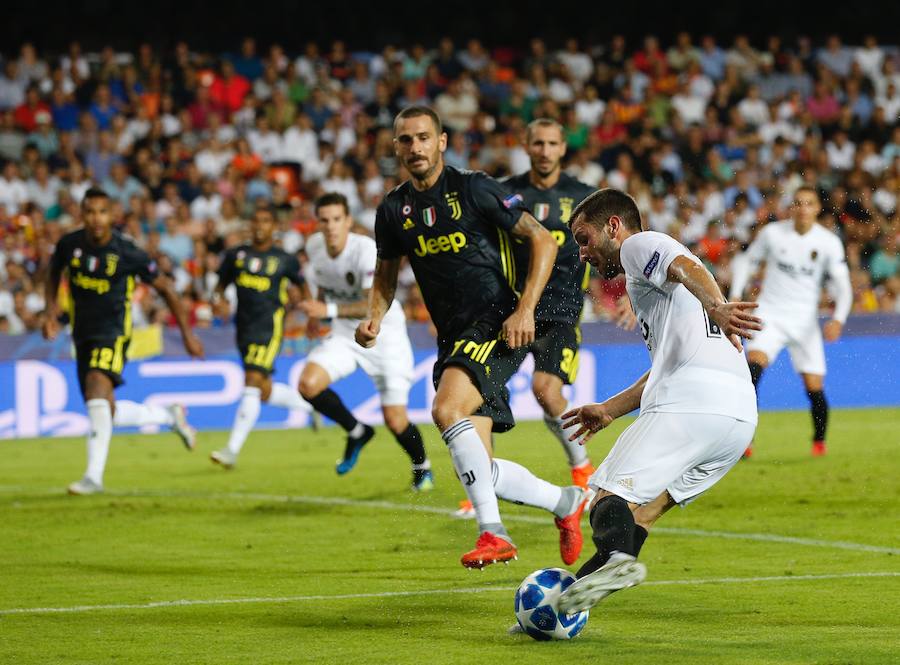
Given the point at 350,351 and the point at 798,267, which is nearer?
the point at 350,351

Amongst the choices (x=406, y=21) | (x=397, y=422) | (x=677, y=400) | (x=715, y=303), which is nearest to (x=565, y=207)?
(x=397, y=422)

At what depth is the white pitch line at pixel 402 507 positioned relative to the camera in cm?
880

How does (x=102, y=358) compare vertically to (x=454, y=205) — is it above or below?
below

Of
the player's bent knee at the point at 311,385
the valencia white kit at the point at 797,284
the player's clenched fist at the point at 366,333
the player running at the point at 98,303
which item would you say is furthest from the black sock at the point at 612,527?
the valencia white kit at the point at 797,284

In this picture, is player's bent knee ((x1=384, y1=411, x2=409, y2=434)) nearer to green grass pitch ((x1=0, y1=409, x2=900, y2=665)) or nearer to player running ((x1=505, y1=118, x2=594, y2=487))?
green grass pitch ((x1=0, y1=409, x2=900, y2=665))

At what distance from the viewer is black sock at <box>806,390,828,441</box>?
14.5 metres

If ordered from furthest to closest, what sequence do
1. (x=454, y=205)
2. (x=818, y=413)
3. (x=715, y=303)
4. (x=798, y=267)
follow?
(x=798, y=267) < (x=818, y=413) < (x=454, y=205) < (x=715, y=303)

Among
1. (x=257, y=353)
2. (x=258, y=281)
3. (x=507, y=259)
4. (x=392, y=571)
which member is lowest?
(x=392, y=571)

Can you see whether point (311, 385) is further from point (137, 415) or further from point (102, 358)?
point (137, 415)

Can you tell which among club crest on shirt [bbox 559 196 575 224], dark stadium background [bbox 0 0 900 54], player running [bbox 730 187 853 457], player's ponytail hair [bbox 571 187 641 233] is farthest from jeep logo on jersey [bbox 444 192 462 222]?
dark stadium background [bbox 0 0 900 54]

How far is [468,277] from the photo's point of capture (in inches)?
311

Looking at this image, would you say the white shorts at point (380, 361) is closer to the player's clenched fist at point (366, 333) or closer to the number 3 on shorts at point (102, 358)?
the number 3 on shorts at point (102, 358)

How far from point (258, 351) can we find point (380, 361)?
299 cm

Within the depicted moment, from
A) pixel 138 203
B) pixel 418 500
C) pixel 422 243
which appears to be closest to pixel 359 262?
pixel 418 500
